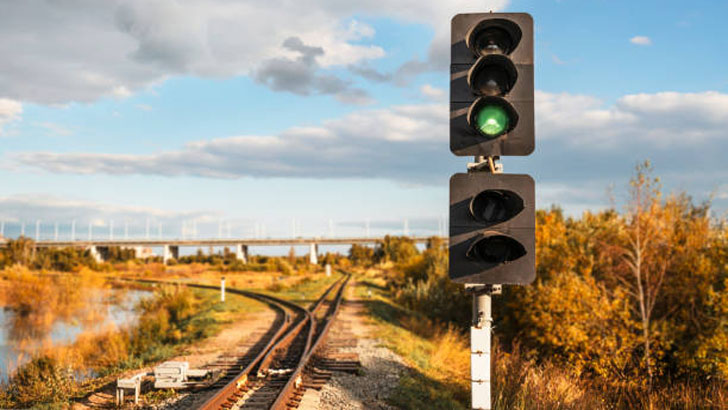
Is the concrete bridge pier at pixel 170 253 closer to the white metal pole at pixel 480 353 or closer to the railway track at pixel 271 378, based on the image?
the railway track at pixel 271 378

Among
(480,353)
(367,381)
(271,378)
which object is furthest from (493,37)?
(271,378)

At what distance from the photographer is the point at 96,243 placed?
127 metres

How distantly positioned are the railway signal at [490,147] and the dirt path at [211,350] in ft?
21.8

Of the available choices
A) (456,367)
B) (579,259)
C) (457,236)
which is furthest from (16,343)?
(457,236)

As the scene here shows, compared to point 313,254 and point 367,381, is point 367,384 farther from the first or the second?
point 313,254

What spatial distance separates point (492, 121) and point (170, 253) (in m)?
136

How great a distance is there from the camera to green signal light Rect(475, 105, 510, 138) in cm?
446

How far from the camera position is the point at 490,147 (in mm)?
4453

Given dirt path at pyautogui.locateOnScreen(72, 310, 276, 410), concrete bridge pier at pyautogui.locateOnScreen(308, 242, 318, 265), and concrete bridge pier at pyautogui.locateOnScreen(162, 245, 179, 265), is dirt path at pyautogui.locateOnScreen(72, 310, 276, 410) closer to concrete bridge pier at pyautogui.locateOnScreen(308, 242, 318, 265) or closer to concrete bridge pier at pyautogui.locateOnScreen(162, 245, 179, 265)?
concrete bridge pier at pyautogui.locateOnScreen(308, 242, 318, 265)

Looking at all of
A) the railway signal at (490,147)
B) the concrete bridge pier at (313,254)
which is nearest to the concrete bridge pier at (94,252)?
the concrete bridge pier at (313,254)

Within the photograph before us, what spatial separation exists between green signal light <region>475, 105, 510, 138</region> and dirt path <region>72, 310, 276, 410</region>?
7121mm

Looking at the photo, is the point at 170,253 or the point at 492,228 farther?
the point at 170,253

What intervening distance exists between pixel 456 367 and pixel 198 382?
705cm

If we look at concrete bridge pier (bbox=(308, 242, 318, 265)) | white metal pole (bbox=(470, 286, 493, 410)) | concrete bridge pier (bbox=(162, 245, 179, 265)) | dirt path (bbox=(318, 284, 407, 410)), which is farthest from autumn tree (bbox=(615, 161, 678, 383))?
concrete bridge pier (bbox=(162, 245, 179, 265))
